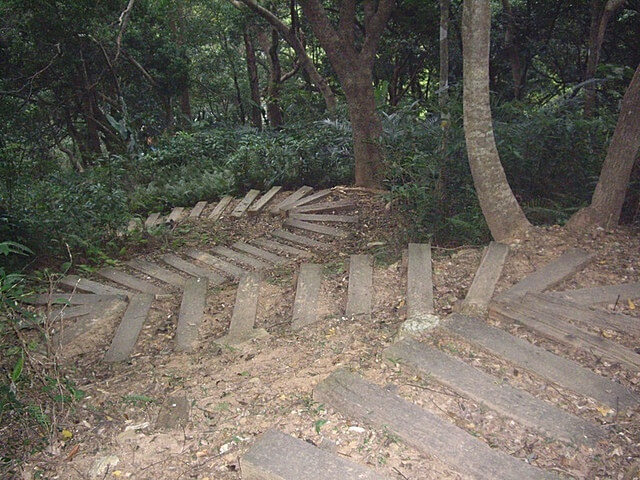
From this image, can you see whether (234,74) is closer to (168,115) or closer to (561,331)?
(168,115)

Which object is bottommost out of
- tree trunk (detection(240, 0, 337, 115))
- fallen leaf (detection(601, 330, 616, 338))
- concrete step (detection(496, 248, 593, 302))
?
fallen leaf (detection(601, 330, 616, 338))

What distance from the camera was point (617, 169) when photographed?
3590 mm

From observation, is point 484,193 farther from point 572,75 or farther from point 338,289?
point 572,75

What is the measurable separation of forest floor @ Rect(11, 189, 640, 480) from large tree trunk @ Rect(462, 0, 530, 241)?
7.8 inches

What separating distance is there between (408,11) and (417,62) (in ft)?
8.58

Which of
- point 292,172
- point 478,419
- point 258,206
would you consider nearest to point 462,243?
point 478,419

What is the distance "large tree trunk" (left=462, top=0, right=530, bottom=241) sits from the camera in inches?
134

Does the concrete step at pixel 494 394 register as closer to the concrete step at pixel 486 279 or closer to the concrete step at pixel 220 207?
the concrete step at pixel 486 279

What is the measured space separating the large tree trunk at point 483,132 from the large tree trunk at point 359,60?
2.09 meters

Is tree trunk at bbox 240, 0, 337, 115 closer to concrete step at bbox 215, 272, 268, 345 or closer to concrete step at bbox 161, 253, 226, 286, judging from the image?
concrete step at bbox 161, 253, 226, 286

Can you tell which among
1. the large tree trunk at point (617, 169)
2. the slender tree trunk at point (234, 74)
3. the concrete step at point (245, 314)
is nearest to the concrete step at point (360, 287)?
the concrete step at point (245, 314)

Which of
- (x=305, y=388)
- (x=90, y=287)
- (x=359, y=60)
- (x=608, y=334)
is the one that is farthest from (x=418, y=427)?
(x=359, y=60)

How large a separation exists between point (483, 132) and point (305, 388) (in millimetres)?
2223

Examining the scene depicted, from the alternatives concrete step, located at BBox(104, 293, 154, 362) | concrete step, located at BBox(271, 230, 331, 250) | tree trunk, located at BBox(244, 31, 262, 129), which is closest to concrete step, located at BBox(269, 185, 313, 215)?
concrete step, located at BBox(271, 230, 331, 250)
